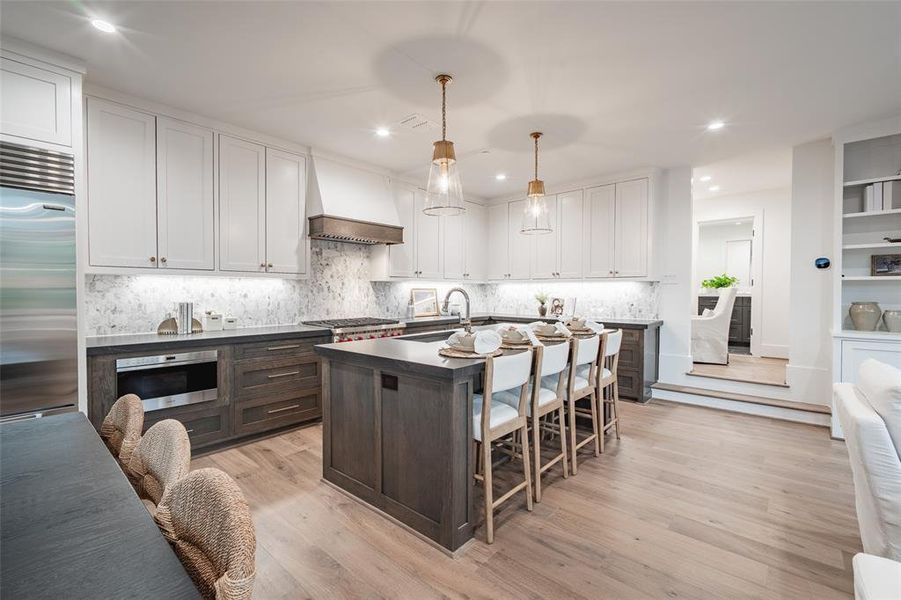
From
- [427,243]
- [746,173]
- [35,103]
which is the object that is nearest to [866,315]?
[746,173]

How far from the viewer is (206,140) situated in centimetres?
354

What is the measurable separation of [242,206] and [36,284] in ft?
5.49

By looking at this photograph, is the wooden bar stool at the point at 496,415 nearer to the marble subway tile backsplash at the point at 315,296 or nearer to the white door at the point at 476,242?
the marble subway tile backsplash at the point at 315,296

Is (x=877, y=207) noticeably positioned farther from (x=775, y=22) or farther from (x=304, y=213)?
(x=304, y=213)

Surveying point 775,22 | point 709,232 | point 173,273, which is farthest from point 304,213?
point 709,232

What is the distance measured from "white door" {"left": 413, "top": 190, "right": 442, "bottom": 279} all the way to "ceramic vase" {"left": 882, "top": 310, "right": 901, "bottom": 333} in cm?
461

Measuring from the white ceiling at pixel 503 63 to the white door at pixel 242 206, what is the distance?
291mm

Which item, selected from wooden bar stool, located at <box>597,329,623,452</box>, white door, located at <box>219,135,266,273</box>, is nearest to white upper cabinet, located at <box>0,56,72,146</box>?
white door, located at <box>219,135,266,273</box>

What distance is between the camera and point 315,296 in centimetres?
461

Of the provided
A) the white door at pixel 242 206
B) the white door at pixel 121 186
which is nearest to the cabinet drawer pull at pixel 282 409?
the white door at pixel 242 206

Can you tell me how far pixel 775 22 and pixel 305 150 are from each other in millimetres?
3855

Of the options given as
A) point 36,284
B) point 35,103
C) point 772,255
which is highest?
point 35,103

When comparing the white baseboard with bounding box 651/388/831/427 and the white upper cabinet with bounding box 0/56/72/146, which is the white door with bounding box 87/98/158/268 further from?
the white baseboard with bounding box 651/388/831/427

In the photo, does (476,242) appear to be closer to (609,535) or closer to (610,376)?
(610,376)
